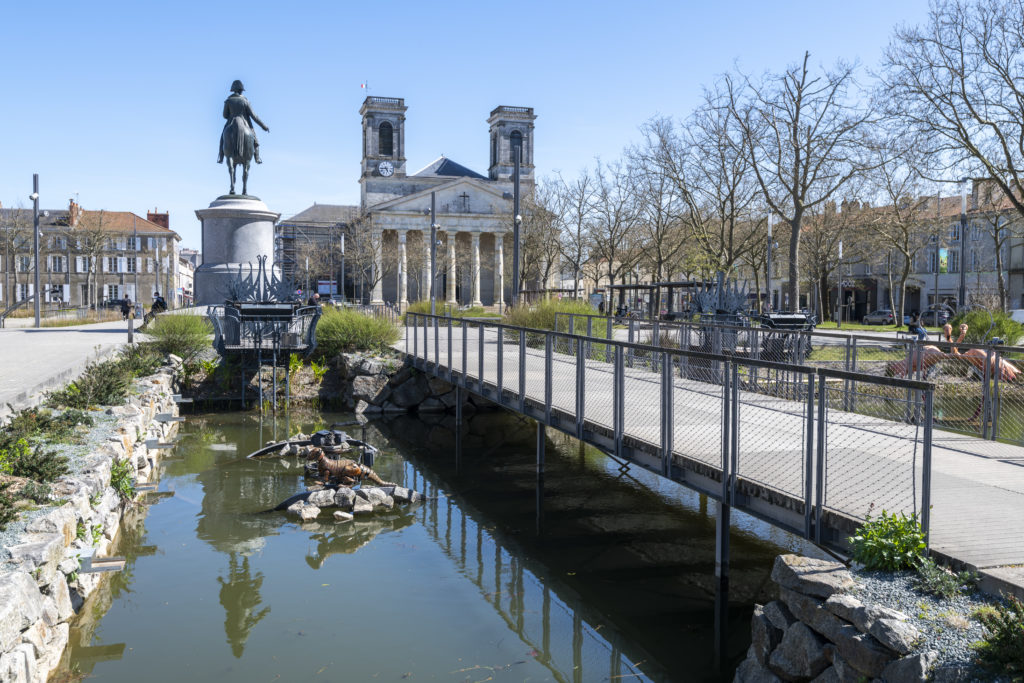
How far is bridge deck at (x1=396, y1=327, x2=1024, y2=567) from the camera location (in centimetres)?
564

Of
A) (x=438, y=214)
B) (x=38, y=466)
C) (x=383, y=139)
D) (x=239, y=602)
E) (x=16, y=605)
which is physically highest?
(x=383, y=139)

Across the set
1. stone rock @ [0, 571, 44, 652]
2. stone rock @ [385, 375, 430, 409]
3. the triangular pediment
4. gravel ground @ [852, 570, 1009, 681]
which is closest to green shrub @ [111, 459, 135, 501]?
stone rock @ [0, 571, 44, 652]

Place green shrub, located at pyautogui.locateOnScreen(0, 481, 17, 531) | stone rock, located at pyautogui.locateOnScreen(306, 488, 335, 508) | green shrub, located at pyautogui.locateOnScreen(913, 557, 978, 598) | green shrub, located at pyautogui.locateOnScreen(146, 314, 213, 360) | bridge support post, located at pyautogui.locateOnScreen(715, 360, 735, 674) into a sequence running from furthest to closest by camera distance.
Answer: green shrub, located at pyautogui.locateOnScreen(146, 314, 213, 360)
stone rock, located at pyautogui.locateOnScreen(306, 488, 335, 508)
bridge support post, located at pyautogui.locateOnScreen(715, 360, 735, 674)
green shrub, located at pyautogui.locateOnScreen(0, 481, 17, 531)
green shrub, located at pyautogui.locateOnScreen(913, 557, 978, 598)

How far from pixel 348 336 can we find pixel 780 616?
1719cm

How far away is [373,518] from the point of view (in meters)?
10.9

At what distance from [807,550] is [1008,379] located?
11.9 feet

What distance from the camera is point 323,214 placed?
98.8 metres

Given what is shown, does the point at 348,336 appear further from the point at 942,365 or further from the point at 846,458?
the point at 846,458

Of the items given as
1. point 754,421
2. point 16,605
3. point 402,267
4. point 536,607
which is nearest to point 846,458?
point 754,421

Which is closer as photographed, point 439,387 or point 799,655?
point 799,655

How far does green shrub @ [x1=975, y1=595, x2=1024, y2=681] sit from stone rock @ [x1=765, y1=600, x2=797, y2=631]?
3.99 ft

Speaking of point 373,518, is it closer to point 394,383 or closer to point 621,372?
point 621,372

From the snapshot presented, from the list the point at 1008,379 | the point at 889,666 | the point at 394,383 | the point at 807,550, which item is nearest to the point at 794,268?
the point at 394,383

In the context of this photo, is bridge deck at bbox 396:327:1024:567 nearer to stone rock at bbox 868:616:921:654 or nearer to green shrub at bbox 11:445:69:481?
stone rock at bbox 868:616:921:654
